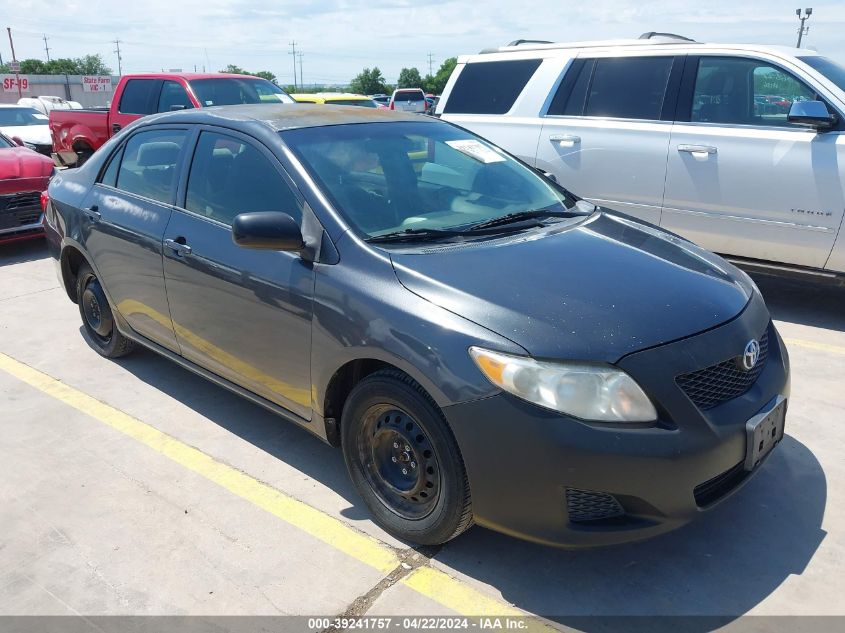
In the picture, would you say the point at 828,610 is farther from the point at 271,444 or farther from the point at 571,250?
the point at 271,444

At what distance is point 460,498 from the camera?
2656mm

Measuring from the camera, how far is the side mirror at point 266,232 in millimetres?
3037

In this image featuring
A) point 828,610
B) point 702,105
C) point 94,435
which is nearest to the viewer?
point 828,610

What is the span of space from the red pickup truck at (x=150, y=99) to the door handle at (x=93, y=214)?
5460mm

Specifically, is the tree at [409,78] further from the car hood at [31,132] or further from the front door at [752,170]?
the front door at [752,170]

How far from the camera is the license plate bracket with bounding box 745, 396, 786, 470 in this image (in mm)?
2619

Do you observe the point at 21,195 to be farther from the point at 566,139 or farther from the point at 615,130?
the point at 615,130

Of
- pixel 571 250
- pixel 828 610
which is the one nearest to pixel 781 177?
pixel 571 250

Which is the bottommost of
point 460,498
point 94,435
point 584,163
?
point 94,435

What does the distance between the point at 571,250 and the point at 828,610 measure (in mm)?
1644

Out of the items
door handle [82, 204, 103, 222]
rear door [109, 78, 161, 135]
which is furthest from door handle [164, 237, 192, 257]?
rear door [109, 78, 161, 135]

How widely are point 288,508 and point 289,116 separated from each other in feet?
6.51

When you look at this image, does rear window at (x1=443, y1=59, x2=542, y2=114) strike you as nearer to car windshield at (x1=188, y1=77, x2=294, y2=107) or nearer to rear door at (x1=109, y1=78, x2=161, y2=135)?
car windshield at (x1=188, y1=77, x2=294, y2=107)

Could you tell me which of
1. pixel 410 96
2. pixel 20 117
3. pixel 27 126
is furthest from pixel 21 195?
pixel 410 96
